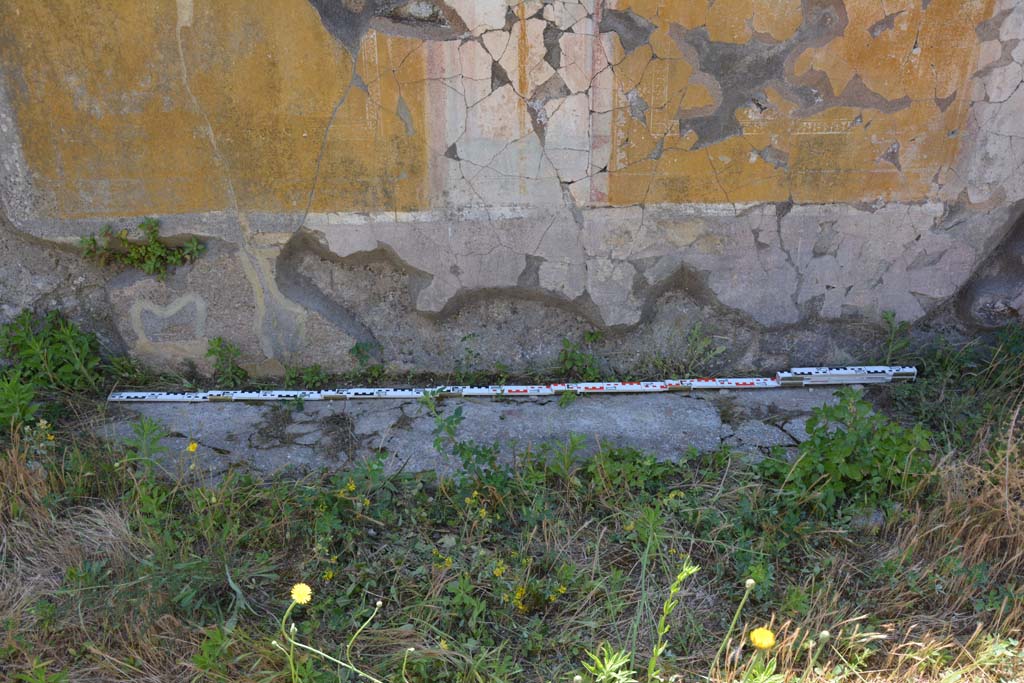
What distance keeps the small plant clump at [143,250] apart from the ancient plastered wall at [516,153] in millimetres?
50

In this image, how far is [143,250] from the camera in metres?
2.64

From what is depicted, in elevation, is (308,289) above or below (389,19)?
below

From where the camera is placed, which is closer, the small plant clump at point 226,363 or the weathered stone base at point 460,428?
the weathered stone base at point 460,428

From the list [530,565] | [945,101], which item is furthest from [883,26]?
[530,565]

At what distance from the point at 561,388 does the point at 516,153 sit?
2.65 feet

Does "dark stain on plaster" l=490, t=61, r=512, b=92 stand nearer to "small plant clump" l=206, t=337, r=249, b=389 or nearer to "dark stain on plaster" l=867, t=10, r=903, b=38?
"dark stain on plaster" l=867, t=10, r=903, b=38

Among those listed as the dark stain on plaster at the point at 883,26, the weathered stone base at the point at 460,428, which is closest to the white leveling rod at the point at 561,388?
the weathered stone base at the point at 460,428

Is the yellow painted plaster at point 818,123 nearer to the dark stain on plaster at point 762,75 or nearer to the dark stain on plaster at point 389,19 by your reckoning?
the dark stain on plaster at point 762,75

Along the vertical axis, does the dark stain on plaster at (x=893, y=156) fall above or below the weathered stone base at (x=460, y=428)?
above

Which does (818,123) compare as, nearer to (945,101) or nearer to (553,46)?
(945,101)

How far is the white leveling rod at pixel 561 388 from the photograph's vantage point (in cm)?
266

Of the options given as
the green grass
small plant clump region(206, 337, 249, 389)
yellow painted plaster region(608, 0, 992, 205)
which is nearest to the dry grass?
the green grass

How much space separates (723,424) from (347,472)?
46.8 inches

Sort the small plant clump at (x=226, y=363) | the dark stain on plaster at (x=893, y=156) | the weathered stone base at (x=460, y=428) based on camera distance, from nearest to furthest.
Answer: the weathered stone base at (x=460, y=428) < the dark stain on plaster at (x=893, y=156) < the small plant clump at (x=226, y=363)
